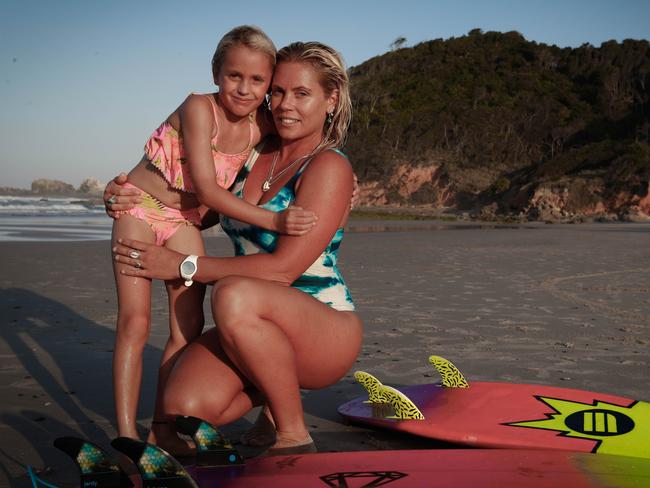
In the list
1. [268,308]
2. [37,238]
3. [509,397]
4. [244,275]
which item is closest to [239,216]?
[244,275]

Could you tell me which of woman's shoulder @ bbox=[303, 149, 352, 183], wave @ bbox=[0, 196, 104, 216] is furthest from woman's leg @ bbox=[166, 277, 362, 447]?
wave @ bbox=[0, 196, 104, 216]

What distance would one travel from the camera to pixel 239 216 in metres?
2.63

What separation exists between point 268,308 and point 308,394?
149 cm

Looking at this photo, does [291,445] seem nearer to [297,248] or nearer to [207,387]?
[207,387]

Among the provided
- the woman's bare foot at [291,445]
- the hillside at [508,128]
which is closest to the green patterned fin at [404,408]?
the woman's bare foot at [291,445]

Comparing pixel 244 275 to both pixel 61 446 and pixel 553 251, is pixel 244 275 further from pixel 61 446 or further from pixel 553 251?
pixel 553 251

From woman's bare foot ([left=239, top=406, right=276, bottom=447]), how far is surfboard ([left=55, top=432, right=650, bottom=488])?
0.71m

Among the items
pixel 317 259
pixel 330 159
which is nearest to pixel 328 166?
pixel 330 159

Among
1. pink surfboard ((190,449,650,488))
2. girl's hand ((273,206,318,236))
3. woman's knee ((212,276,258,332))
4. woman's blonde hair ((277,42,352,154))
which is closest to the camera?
pink surfboard ((190,449,650,488))

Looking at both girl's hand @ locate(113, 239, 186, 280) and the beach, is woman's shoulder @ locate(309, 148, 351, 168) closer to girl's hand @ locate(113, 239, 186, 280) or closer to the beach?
girl's hand @ locate(113, 239, 186, 280)

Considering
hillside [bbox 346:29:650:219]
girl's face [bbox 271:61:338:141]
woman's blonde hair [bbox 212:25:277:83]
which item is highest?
hillside [bbox 346:29:650:219]

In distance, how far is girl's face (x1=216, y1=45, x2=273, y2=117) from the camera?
276cm

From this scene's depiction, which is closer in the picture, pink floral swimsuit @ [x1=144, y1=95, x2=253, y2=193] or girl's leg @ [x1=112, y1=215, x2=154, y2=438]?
girl's leg @ [x1=112, y1=215, x2=154, y2=438]

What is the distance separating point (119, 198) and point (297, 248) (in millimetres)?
799
